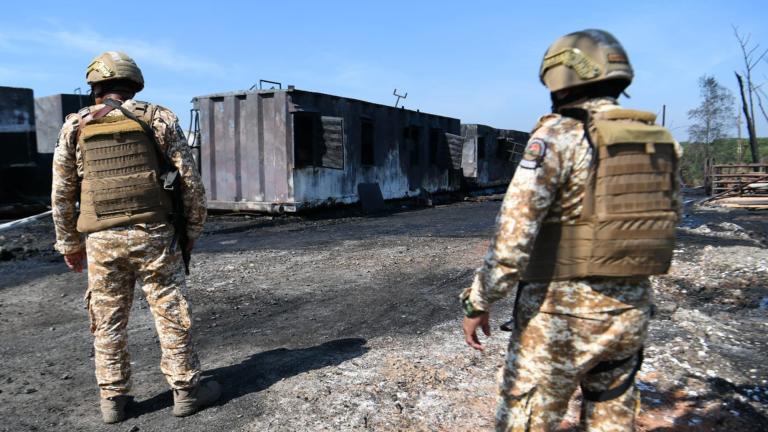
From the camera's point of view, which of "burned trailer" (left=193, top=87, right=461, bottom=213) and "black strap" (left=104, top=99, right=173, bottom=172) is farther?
"burned trailer" (left=193, top=87, right=461, bottom=213)

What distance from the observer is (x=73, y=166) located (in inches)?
109

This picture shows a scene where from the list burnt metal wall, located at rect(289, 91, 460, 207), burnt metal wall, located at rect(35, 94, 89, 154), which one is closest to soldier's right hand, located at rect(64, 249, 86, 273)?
burnt metal wall, located at rect(289, 91, 460, 207)

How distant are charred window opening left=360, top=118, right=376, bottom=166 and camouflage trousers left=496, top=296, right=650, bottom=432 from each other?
39.1 feet

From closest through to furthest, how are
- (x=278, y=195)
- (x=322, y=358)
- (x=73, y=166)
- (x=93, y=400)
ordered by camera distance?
(x=73, y=166) → (x=93, y=400) → (x=322, y=358) → (x=278, y=195)

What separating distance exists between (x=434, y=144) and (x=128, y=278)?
1456cm

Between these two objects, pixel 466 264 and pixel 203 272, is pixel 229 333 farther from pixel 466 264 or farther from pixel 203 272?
pixel 466 264

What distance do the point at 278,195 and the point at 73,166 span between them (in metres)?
8.60

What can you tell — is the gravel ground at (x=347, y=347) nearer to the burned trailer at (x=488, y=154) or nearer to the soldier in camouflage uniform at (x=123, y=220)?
the soldier in camouflage uniform at (x=123, y=220)

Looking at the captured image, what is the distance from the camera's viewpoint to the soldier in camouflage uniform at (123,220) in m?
2.64

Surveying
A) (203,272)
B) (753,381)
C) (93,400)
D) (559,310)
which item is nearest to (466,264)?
(203,272)

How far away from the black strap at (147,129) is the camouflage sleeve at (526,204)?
187 centimetres

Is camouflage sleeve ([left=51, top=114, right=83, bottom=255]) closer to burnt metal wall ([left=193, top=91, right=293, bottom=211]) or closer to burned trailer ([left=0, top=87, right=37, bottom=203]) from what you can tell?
burnt metal wall ([left=193, top=91, right=293, bottom=211])

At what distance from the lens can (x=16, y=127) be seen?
12383mm

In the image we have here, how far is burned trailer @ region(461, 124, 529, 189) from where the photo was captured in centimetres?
1839
